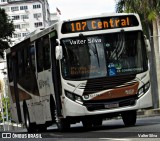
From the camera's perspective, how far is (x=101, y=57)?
19531 millimetres

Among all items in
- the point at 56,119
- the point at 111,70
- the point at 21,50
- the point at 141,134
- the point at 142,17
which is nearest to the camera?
the point at 141,134

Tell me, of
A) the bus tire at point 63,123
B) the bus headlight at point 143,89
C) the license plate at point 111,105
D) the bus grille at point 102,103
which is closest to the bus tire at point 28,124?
the bus tire at point 63,123

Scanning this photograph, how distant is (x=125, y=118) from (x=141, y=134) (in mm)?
5375

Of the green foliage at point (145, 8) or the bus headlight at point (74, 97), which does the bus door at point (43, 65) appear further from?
the green foliage at point (145, 8)

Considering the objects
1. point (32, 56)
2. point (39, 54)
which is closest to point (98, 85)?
point (39, 54)

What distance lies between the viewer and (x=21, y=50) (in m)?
24.7

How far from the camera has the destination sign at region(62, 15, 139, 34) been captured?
65.7 feet

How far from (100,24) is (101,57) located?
1161 mm

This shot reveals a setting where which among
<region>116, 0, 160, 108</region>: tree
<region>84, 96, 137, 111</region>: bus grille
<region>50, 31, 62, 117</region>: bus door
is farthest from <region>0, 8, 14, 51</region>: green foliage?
<region>84, 96, 137, 111</region>: bus grille

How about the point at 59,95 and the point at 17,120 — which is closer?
the point at 59,95

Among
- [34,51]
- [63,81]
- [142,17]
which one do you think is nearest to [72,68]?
[63,81]

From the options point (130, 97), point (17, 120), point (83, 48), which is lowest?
point (17, 120)

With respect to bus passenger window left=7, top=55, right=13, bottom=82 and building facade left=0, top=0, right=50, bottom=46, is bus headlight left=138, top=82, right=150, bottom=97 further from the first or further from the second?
building facade left=0, top=0, right=50, bottom=46

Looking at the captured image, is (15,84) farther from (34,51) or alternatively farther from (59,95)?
(59,95)
